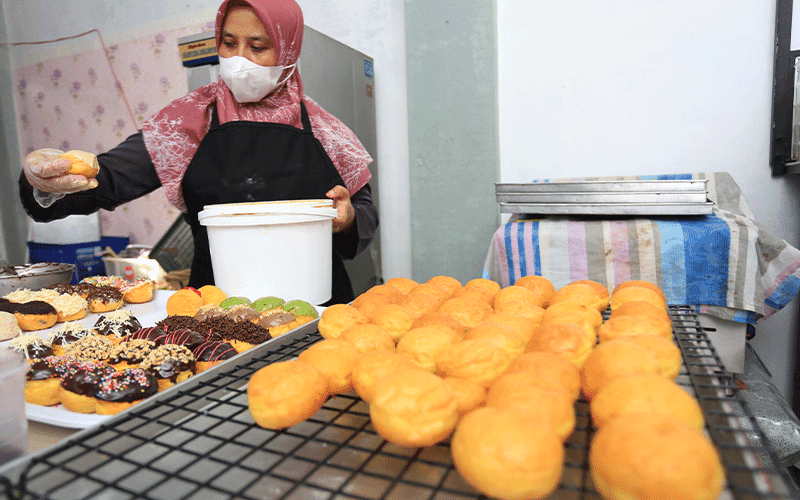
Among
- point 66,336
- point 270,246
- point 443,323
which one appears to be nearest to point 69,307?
point 66,336

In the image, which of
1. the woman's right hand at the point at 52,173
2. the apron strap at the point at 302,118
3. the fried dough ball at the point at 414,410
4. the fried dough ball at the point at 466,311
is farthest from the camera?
the apron strap at the point at 302,118

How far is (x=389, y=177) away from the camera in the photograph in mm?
3074

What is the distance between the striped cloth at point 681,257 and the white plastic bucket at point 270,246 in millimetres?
1069

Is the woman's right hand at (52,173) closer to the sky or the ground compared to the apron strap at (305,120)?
closer to the ground

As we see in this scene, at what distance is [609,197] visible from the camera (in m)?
1.86

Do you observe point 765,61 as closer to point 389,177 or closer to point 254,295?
point 389,177

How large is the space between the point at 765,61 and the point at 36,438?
2.98 metres

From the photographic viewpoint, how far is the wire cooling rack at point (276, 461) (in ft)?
1.32

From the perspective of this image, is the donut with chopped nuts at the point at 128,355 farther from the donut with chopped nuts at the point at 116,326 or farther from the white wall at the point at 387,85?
the white wall at the point at 387,85

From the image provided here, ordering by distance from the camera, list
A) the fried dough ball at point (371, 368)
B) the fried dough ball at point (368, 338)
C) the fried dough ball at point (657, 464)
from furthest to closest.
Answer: the fried dough ball at point (368, 338) → the fried dough ball at point (371, 368) → the fried dough ball at point (657, 464)

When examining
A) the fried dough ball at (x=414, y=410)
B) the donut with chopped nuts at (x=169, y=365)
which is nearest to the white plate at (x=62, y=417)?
the donut with chopped nuts at (x=169, y=365)

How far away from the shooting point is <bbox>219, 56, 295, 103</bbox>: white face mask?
159 centimetres

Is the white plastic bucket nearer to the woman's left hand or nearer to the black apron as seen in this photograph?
the woman's left hand

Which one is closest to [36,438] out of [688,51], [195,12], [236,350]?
[236,350]
